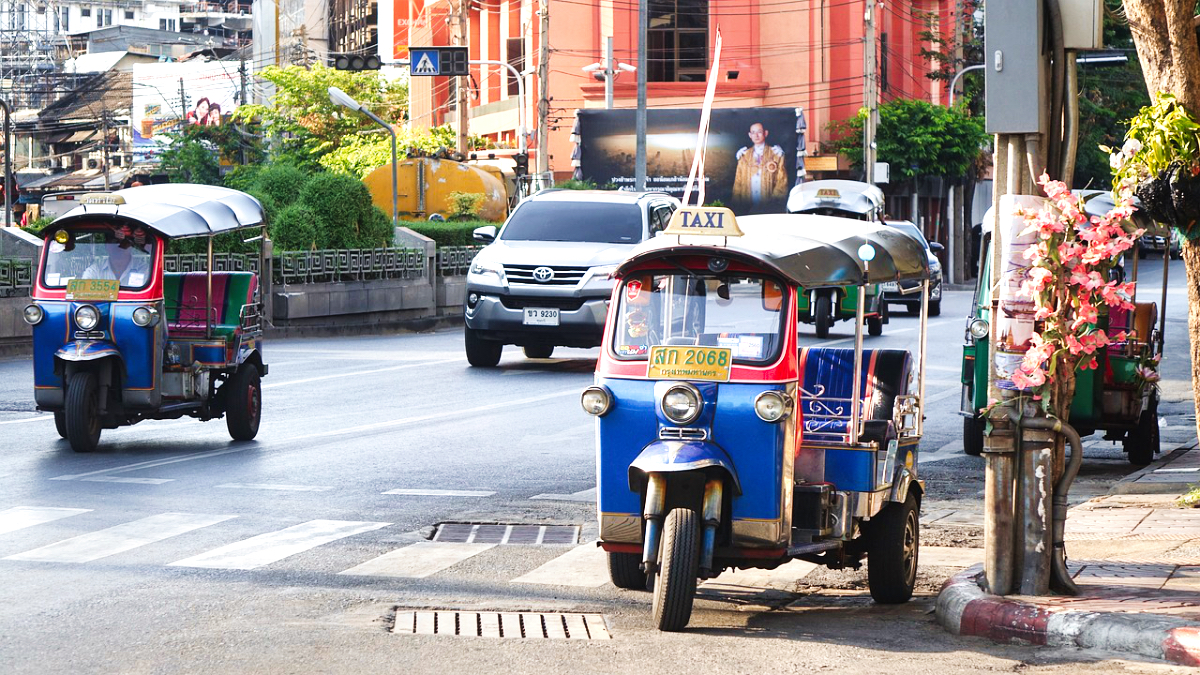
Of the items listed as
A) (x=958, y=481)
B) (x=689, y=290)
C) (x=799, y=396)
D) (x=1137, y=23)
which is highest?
(x=1137, y=23)

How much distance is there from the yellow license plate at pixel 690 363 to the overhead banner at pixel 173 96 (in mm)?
93253

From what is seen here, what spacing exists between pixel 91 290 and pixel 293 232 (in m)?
16.3

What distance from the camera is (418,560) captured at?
9586 mm

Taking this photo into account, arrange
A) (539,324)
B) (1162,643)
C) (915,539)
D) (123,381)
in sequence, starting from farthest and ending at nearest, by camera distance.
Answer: (539,324) → (123,381) → (915,539) → (1162,643)

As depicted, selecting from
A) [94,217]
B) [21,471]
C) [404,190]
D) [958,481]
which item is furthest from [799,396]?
[404,190]

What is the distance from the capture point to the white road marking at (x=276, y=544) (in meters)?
9.31

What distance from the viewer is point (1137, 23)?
9938 mm

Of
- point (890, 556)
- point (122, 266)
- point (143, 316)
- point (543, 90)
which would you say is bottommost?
point (890, 556)

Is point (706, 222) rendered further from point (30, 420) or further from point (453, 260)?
point (453, 260)

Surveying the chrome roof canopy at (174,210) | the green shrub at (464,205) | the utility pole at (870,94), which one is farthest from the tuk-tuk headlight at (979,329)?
the utility pole at (870,94)

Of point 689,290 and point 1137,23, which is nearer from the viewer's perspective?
point 689,290

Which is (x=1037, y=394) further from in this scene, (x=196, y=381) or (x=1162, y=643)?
(x=196, y=381)

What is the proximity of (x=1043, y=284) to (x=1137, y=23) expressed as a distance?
2916mm

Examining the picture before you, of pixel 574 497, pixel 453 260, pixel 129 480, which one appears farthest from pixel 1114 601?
pixel 453 260
